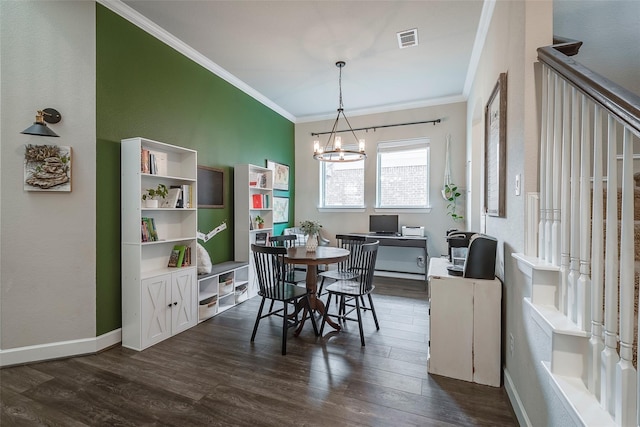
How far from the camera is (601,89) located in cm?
90

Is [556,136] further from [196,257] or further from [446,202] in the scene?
[446,202]

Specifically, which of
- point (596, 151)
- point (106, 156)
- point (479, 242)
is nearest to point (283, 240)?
point (106, 156)

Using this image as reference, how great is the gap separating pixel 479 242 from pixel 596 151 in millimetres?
1246

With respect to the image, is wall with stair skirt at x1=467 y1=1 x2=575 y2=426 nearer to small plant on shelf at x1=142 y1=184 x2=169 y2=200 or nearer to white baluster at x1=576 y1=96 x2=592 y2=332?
white baluster at x1=576 y1=96 x2=592 y2=332

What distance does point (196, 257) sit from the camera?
10.3 ft

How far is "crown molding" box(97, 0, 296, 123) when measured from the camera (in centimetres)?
266

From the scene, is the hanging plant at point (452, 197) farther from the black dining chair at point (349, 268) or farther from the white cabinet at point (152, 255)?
the white cabinet at point (152, 255)

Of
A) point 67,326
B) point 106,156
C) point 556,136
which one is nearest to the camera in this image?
point 556,136

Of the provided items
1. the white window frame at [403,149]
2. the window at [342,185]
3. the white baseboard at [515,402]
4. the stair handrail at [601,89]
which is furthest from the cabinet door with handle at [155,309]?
the white window frame at [403,149]

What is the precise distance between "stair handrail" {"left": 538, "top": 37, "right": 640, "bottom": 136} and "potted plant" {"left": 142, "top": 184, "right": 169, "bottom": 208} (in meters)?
3.10

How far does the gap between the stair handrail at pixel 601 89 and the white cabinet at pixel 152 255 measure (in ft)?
9.73

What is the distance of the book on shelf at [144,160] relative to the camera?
2624mm

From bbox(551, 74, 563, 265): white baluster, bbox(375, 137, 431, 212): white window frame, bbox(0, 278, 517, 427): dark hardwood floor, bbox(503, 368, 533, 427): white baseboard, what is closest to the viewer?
bbox(551, 74, 563, 265): white baluster

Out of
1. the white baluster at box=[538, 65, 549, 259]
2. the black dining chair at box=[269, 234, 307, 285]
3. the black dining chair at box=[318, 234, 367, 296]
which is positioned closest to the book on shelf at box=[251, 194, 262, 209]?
the black dining chair at box=[269, 234, 307, 285]
